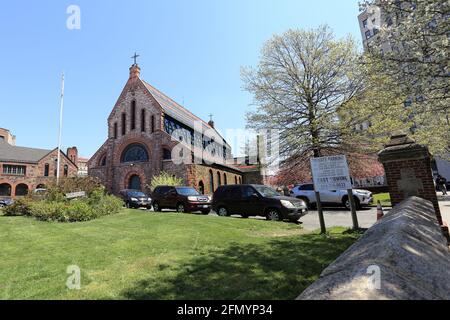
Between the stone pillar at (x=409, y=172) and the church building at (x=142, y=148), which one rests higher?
the church building at (x=142, y=148)

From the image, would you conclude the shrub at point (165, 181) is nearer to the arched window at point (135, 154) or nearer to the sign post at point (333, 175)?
the arched window at point (135, 154)

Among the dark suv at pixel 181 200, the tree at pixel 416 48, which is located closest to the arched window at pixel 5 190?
the dark suv at pixel 181 200

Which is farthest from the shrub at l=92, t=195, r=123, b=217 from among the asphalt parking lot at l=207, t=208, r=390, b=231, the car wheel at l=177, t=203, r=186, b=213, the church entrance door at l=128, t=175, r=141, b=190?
the church entrance door at l=128, t=175, r=141, b=190

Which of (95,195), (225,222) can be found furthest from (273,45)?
(95,195)

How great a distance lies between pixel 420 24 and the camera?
593 cm

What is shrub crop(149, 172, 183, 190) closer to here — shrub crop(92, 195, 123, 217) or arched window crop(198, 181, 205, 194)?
arched window crop(198, 181, 205, 194)

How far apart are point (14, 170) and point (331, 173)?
52783 millimetres

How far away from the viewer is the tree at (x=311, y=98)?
17.2 metres

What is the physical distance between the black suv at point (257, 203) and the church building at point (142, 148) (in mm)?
13715

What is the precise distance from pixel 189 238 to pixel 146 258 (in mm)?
2195

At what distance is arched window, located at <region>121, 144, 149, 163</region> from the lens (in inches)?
1247

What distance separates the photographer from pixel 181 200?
17.3m

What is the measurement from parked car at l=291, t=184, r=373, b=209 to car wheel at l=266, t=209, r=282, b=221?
6.92m

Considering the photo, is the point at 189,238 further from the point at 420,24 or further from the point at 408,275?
the point at 420,24
